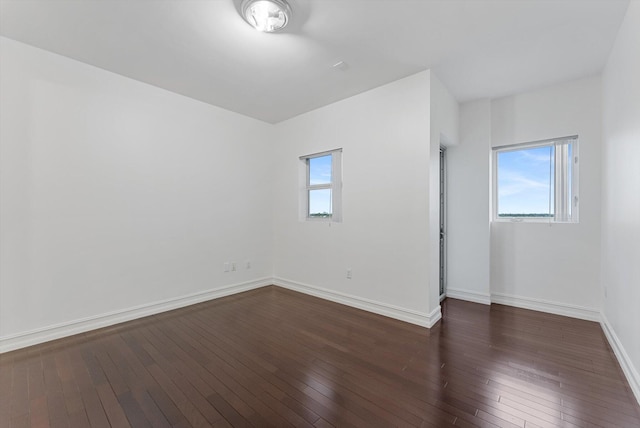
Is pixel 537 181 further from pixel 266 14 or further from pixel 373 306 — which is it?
pixel 266 14

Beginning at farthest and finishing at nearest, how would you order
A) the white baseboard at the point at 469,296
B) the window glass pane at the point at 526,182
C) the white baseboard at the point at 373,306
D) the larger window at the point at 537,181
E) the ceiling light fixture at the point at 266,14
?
1. the white baseboard at the point at 469,296
2. the window glass pane at the point at 526,182
3. the larger window at the point at 537,181
4. the white baseboard at the point at 373,306
5. the ceiling light fixture at the point at 266,14

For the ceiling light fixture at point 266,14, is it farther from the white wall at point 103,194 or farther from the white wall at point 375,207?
the white wall at point 103,194

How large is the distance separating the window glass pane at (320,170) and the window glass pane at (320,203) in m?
0.17

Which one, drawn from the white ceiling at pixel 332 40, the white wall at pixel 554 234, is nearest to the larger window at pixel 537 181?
the white wall at pixel 554 234

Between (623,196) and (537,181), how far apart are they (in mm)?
1370

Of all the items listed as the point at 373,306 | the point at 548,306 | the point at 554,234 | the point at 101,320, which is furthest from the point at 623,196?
the point at 101,320

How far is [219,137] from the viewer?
3.97 metres

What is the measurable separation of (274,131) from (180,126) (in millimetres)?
1630

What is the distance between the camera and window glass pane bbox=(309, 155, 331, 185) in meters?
4.11

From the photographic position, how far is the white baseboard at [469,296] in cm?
354

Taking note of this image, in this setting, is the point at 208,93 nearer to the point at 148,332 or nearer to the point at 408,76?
the point at 408,76

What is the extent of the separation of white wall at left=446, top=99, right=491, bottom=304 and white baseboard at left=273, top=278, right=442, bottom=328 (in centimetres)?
88

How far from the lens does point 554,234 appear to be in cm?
320

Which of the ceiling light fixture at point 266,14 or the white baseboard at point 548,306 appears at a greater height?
the ceiling light fixture at point 266,14
